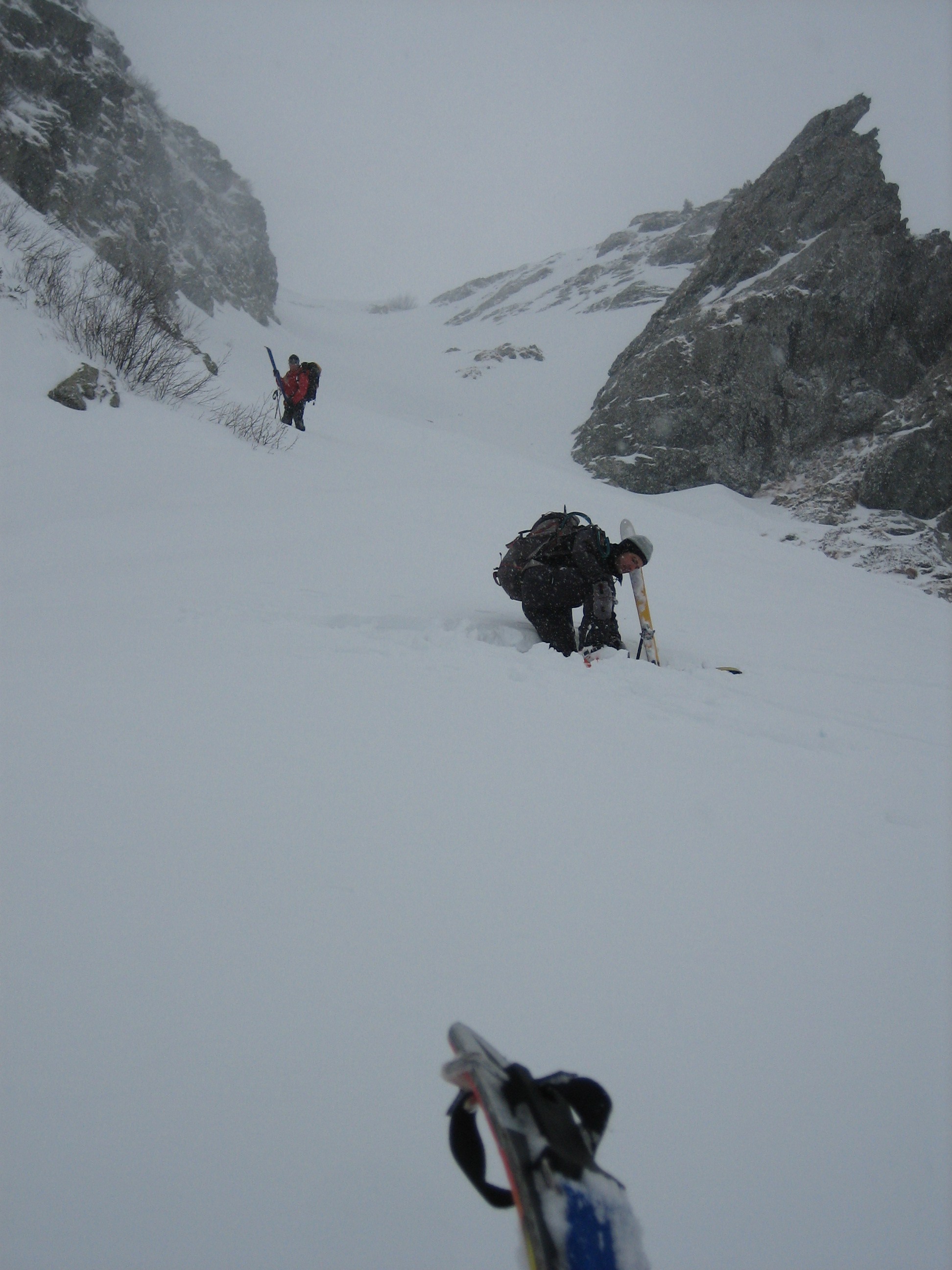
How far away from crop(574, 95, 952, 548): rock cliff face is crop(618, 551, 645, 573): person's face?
1761cm

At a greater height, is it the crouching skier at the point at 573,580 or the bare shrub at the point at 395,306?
the bare shrub at the point at 395,306

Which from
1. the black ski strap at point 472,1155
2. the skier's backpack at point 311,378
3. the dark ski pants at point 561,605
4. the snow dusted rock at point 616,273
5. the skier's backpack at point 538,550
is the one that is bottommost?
the black ski strap at point 472,1155

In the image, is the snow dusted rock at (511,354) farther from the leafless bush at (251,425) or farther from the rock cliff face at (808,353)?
the leafless bush at (251,425)

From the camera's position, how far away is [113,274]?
11461 mm

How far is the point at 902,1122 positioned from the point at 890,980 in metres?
0.30

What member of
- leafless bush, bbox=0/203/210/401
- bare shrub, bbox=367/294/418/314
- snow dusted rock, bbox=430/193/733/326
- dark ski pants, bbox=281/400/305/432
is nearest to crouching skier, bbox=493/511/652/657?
leafless bush, bbox=0/203/210/401

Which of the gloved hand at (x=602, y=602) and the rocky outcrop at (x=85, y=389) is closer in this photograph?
the gloved hand at (x=602, y=602)

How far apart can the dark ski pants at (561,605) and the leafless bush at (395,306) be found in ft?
208

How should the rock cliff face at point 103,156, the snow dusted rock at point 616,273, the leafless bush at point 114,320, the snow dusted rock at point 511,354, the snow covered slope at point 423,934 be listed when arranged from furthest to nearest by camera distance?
the snow dusted rock at point 616,273
the snow dusted rock at point 511,354
the rock cliff face at point 103,156
the leafless bush at point 114,320
the snow covered slope at point 423,934

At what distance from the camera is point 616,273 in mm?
40719

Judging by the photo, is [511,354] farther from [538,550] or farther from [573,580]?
[573,580]

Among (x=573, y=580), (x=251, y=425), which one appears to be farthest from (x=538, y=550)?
(x=251, y=425)

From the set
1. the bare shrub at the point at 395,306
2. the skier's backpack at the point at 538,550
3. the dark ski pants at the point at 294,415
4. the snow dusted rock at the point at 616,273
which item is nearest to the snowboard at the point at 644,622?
the skier's backpack at the point at 538,550

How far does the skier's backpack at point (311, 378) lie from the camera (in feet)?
30.7
